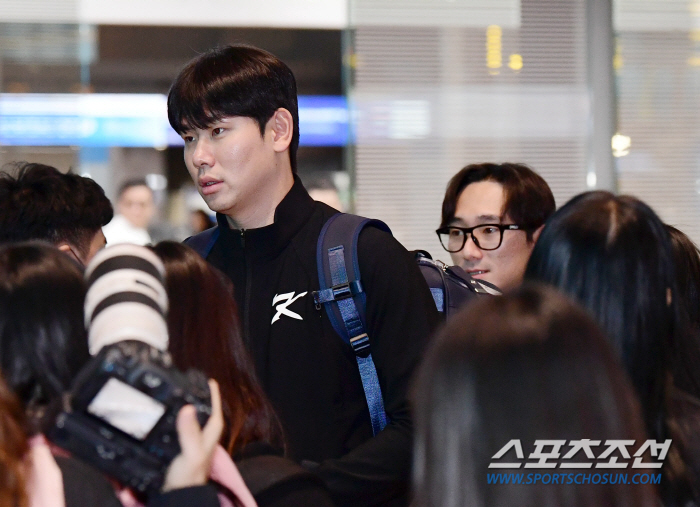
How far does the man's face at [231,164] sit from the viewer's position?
8.32 ft

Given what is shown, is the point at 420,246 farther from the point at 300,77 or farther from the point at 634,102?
the point at 300,77

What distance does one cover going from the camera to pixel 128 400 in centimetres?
127

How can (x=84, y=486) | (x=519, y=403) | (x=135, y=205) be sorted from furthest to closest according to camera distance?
(x=135, y=205) < (x=84, y=486) < (x=519, y=403)

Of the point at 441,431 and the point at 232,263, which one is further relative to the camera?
the point at 232,263

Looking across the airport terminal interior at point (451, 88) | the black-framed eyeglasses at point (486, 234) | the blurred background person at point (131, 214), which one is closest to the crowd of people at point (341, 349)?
the black-framed eyeglasses at point (486, 234)

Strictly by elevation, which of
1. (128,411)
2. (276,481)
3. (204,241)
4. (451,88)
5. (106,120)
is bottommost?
(276,481)

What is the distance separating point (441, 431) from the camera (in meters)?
1.08

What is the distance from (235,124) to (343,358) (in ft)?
2.49

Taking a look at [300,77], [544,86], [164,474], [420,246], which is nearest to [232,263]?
[164,474]

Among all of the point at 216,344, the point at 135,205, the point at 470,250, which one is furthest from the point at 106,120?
the point at 216,344

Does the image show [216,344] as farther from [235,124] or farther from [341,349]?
[235,124]

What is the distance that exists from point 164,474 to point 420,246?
4187mm

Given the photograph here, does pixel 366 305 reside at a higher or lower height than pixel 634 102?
lower

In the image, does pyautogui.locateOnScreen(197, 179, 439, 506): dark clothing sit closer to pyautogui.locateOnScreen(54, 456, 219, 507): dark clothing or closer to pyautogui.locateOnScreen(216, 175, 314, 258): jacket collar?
pyautogui.locateOnScreen(216, 175, 314, 258): jacket collar
